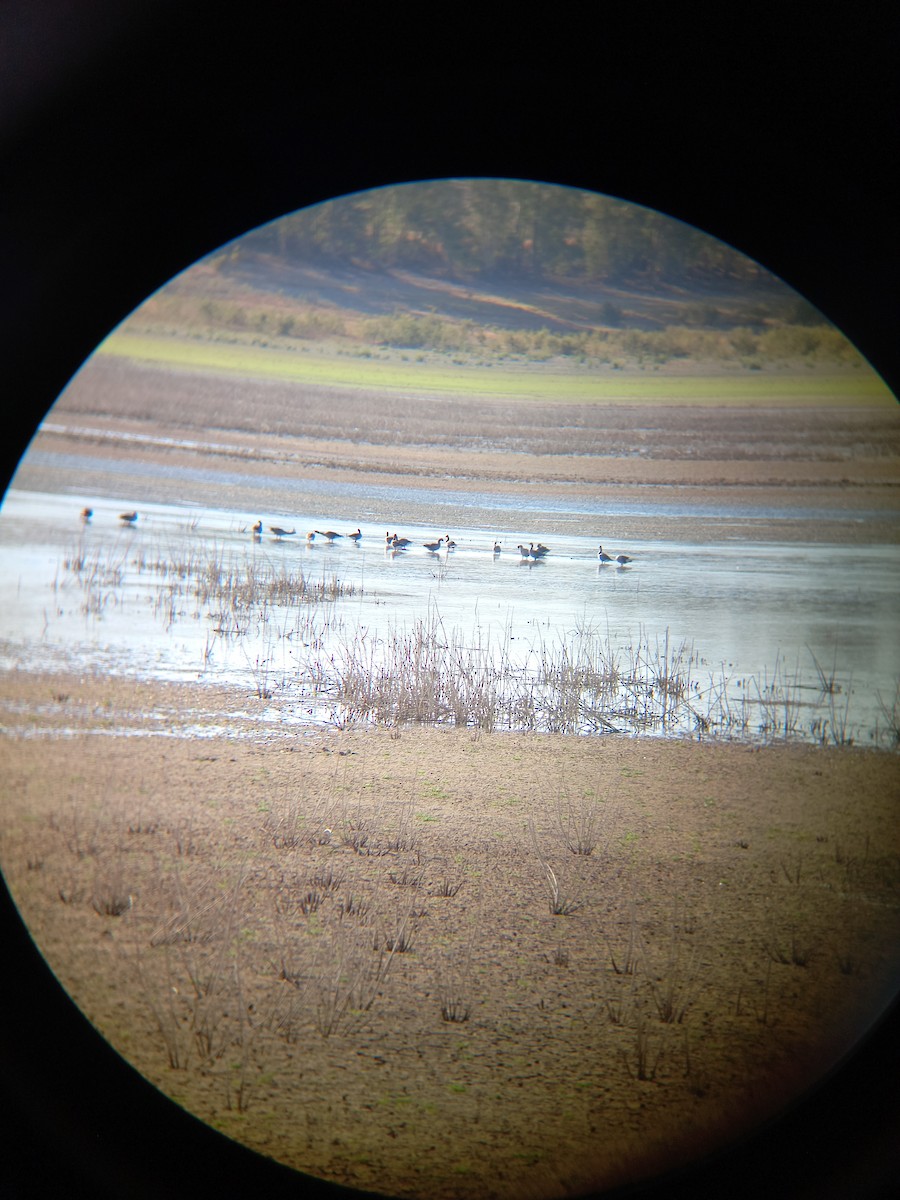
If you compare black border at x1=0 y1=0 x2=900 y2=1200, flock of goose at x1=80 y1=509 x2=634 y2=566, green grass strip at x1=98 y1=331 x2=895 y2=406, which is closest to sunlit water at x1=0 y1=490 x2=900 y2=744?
flock of goose at x1=80 y1=509 x2=634 y2=566

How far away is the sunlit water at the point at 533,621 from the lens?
9.33 ft

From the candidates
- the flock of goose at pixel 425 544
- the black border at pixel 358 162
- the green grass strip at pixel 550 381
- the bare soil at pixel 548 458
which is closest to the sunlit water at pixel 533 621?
the flock of goose at pixel 425 544

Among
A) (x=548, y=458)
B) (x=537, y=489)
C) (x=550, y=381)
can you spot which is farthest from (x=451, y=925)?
(x=550, y=381)

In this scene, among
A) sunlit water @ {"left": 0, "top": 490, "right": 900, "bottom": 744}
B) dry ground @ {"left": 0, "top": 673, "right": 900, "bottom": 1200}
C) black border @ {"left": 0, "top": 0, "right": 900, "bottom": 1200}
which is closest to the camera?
black border @ {"left": 0, "top": 0, "right": 900, "bottom": 1200}

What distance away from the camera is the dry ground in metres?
1.75

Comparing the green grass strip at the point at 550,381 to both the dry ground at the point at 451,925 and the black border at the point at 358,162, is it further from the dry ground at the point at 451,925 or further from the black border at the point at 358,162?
the black border at the point at 358,162

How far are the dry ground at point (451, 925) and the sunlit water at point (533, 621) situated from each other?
0.49 feet

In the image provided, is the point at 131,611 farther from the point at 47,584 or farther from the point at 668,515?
the point at 668,515

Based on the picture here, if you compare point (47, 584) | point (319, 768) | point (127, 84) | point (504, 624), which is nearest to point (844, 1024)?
point (504, 624)

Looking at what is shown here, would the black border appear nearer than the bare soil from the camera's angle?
Yes

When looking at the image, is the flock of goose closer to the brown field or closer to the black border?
the brown field

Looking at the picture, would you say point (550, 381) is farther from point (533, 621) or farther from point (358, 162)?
point (358, 162)

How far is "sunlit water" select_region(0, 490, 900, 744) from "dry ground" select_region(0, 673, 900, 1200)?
0.15m

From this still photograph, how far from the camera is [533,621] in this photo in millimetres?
2934
